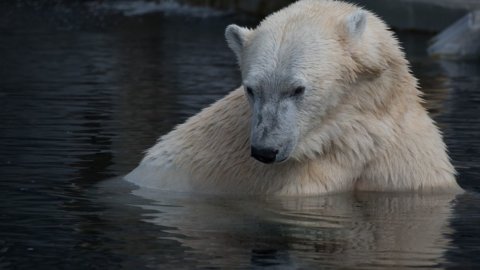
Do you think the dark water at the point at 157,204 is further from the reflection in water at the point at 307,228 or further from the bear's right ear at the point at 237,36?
the bear's right ear at the point at 237,36

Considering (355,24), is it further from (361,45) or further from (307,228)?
(307,228)

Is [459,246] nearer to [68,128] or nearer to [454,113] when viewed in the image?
[68,128]

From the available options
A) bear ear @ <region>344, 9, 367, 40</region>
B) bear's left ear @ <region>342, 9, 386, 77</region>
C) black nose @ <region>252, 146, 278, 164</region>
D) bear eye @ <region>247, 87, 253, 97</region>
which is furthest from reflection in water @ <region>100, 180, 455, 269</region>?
bear ear @ <region>344, 9, 367, 40</region>

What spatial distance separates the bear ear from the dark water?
823 mm

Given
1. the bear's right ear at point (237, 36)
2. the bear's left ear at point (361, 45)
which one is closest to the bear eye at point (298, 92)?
the bear's left ear at point (361, 45)

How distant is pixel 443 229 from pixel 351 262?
90cm

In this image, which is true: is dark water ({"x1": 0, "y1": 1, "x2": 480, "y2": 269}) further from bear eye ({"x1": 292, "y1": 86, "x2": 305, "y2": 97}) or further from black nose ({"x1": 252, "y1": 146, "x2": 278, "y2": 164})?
bear eye ({"x1": 292, "y1": 86, "x2": 305, "y2": 97})

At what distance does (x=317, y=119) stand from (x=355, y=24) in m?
0.47

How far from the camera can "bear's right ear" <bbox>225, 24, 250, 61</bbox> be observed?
614cm

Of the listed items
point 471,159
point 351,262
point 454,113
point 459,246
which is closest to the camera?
point 351,262

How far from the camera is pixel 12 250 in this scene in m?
5.25

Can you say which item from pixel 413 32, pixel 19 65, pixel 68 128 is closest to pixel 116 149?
pixel 68 128

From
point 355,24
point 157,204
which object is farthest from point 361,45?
point 157,204

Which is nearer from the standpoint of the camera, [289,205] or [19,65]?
[289,205]
